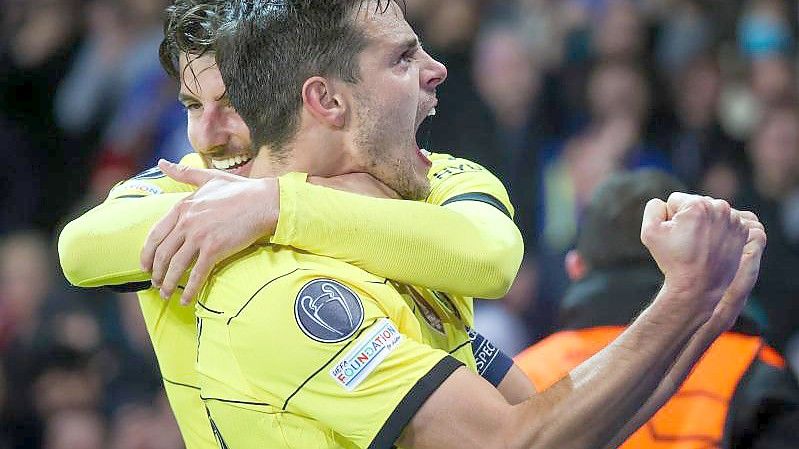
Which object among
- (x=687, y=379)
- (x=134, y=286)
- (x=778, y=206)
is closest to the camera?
(x=134, y=286)

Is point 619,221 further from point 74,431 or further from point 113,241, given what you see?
point 74,431

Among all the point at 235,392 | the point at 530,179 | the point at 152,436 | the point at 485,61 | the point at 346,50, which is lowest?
the point at 152,436

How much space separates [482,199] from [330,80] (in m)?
0.39

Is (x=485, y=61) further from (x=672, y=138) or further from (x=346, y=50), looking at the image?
(x=346, y=50)

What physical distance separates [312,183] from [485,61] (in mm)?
4716

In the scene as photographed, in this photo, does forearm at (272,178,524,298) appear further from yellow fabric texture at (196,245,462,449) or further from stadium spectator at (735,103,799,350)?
stadium spectator at (735,103,799,350)

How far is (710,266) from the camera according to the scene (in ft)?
6.64

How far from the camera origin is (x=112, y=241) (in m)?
2.29

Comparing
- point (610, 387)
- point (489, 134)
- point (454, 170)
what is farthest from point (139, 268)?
point (489, 134)

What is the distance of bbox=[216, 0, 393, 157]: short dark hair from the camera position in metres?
2.30

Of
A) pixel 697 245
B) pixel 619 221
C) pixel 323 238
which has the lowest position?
pixel 619 221

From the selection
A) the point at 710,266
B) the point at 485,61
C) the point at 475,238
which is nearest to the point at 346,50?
the point at 475,238

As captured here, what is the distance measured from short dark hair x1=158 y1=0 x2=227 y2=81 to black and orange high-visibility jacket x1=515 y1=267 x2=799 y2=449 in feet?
4.33

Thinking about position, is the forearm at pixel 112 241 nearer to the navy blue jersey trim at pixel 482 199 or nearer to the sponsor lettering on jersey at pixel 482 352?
the navy blue jersey trim at pixel 482 199
